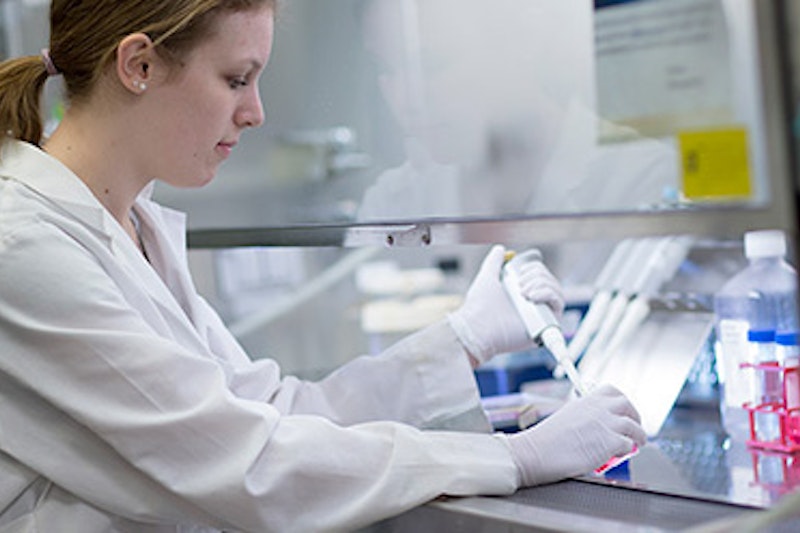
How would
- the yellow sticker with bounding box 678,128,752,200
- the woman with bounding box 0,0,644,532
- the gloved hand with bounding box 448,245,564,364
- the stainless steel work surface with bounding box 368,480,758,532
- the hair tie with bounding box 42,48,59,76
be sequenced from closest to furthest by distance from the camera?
the yellow sticker with bounding box 678,128,752,200
the stainless steel work surface with bounding box 368,480,758,532
the woman with bounding box 0,0,644,532
the hair tie with bounding box 42,48,59,76
the gloved hand with bounding box 448,245,564,364

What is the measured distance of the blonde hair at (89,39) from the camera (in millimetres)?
1382

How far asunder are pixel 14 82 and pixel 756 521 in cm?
114

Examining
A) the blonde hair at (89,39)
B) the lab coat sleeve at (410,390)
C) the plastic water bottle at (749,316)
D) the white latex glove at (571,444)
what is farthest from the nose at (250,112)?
the plastic water bottle at (749,316)

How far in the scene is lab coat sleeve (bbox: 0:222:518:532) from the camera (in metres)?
1.23

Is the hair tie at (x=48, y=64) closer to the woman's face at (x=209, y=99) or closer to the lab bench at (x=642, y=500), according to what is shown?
the woman's face at (x=209, y=99)

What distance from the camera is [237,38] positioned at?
1425 mm

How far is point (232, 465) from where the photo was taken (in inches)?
48.0

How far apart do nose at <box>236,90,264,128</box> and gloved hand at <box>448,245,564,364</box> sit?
423mm

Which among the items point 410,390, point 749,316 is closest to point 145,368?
point 410,390

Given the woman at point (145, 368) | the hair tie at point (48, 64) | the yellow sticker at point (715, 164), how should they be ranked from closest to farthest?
the yellow sticker at point (715, 164), the woman at point (145, 368), the hair tie at point (48, 64)

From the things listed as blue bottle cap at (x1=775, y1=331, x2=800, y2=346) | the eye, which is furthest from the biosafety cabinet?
the eye

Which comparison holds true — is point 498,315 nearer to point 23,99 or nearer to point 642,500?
point 642,500

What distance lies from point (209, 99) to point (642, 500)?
74 centimetres

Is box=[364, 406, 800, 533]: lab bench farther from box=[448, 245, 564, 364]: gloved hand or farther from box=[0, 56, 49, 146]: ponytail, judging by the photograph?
box=[0, 56, 49, 146]: ponytail
